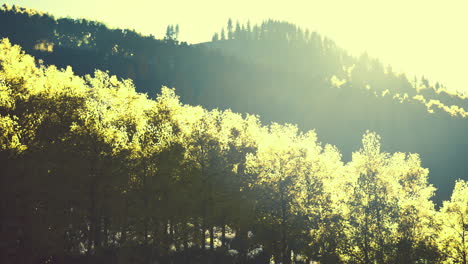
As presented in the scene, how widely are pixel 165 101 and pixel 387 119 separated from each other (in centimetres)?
15450

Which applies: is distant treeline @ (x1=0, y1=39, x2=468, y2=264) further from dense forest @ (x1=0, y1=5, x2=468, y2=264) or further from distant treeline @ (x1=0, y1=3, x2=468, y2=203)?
distant treeline @ (x1=0, y1=3, x2=468, y2=203)

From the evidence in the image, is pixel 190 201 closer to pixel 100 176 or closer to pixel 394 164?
pixel 100 176

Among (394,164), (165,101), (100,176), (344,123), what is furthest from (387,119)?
(100,176)

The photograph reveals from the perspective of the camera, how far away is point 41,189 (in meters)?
22.3

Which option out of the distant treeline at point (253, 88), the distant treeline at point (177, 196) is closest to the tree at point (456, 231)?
the distant treeline at point (177, 196)

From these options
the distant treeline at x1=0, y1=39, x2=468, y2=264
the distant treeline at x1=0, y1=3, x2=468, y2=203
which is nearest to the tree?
the distant treeline at x1=0, y1=39, x2=468, y2=264

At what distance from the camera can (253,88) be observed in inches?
6727

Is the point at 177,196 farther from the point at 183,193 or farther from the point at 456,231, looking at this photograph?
the point at 456,231

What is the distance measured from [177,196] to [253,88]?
145728mm

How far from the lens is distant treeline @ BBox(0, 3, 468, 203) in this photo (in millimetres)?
148875

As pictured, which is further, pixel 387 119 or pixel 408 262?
pixel 387 119

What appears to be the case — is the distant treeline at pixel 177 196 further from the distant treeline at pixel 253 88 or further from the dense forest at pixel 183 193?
the distant treeline at pixel 253 88

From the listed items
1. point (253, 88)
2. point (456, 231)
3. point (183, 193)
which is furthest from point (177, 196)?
point (253, 88)

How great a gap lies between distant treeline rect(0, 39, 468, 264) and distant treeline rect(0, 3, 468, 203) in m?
108
